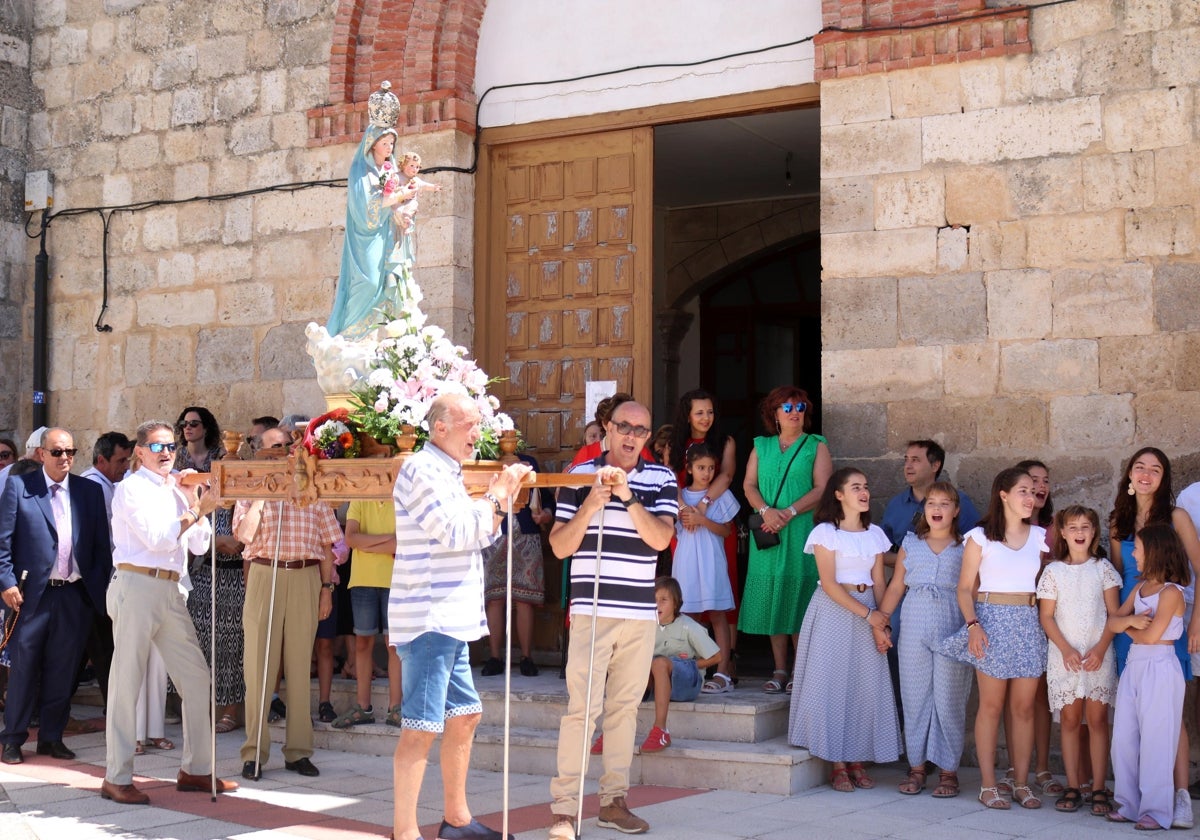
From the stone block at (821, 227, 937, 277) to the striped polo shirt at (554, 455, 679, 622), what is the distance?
2.61 metres

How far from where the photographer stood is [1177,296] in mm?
7258

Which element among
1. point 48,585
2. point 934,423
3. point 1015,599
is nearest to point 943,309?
point 934,423

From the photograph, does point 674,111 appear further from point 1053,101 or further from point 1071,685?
point 1071,685

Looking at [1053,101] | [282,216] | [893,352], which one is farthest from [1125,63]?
[282,216]

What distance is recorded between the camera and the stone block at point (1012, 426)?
754 cm

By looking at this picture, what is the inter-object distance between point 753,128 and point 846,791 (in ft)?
17.5

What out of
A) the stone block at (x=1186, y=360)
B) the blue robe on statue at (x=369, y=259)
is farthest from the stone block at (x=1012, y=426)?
the blue robe on statue at (x=369, y=259)

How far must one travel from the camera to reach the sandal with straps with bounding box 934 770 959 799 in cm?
664

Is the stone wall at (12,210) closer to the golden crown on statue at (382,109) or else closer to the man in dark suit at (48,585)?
the man in dark suit at (48,585)

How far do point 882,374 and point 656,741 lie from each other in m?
2.50

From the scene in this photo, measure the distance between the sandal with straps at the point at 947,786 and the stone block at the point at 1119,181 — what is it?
120 inches

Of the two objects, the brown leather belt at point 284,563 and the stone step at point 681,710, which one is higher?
the brown leather belt at point 284,563

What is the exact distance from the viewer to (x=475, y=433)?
539cm

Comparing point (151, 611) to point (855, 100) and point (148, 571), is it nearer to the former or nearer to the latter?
point (148, 571)
